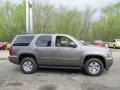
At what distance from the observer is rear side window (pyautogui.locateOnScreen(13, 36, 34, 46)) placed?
477 inches

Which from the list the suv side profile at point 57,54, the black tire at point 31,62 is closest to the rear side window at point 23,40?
the suv side profile at point 57,54

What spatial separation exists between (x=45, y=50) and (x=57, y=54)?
589 mm

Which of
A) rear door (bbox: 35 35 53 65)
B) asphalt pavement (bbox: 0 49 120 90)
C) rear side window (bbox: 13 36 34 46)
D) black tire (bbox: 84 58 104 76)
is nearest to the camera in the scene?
asphalt pavement (bbox: 0 49 120 90)

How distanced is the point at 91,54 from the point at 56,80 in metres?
2.08

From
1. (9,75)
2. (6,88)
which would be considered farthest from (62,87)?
(9,75)

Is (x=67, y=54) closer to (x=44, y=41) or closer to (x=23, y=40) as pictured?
(x=44, y=41)

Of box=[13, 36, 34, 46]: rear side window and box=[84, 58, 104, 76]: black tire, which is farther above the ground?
box=[13, 36, 34, 46]: rear side window

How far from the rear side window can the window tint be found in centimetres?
38

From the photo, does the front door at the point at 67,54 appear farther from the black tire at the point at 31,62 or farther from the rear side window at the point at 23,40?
the rear side window at the point at 23,40

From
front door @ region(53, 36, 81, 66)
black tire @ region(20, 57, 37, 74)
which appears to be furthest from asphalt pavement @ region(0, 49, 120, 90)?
front door @ region(53, 36, 81, 66)

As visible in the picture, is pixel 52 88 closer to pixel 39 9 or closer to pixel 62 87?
pixel 62 87

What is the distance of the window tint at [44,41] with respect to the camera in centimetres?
1192

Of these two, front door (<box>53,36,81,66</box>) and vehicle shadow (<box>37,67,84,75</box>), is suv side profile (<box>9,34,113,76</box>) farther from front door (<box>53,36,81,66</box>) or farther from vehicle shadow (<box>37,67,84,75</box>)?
vehicle shadow (<box>37,67,84,75</box>)

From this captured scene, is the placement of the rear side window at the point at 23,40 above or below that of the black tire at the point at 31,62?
above
